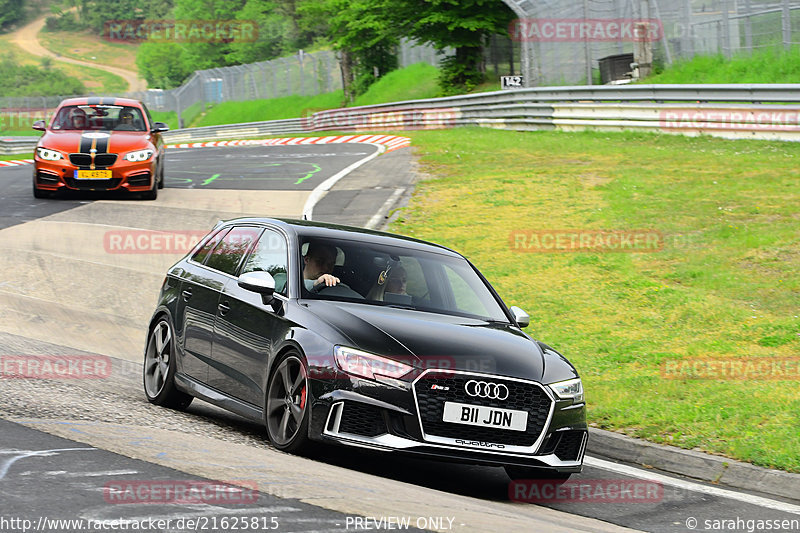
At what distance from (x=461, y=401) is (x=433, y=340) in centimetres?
45

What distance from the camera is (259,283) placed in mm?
7180

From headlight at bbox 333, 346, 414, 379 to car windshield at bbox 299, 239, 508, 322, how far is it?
35.9 inches

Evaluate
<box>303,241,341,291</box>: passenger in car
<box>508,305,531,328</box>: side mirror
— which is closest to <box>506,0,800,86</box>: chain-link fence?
<box>508,305,531,328</box>: side mirror

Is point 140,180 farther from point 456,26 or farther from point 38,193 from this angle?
point 456,26

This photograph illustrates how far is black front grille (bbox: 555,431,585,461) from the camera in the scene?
22.3 feet

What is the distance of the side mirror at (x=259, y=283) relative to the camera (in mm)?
7176

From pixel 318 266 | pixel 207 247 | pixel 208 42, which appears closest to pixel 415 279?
pixel 318 266

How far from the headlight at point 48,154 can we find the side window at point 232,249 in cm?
1279

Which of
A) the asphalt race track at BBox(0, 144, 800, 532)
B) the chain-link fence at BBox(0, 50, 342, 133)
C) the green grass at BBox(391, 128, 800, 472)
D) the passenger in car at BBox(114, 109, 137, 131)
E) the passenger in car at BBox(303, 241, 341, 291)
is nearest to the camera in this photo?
the asphalt race track at BBox(0, 144, 800, 532)

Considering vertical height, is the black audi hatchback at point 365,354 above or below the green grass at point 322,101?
below

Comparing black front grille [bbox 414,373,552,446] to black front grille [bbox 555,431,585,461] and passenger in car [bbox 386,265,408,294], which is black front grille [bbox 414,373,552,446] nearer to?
black front grille [bbox 555,431,585,461]

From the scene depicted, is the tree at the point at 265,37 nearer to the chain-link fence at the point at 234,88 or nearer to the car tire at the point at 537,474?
the chain-link fence at the point at 234,88

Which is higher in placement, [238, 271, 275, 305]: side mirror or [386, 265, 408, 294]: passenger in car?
[238, 271, 275, 305]: side mirror

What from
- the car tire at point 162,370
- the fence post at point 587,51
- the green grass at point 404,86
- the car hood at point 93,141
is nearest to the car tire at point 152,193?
the car hood at point 93,141
